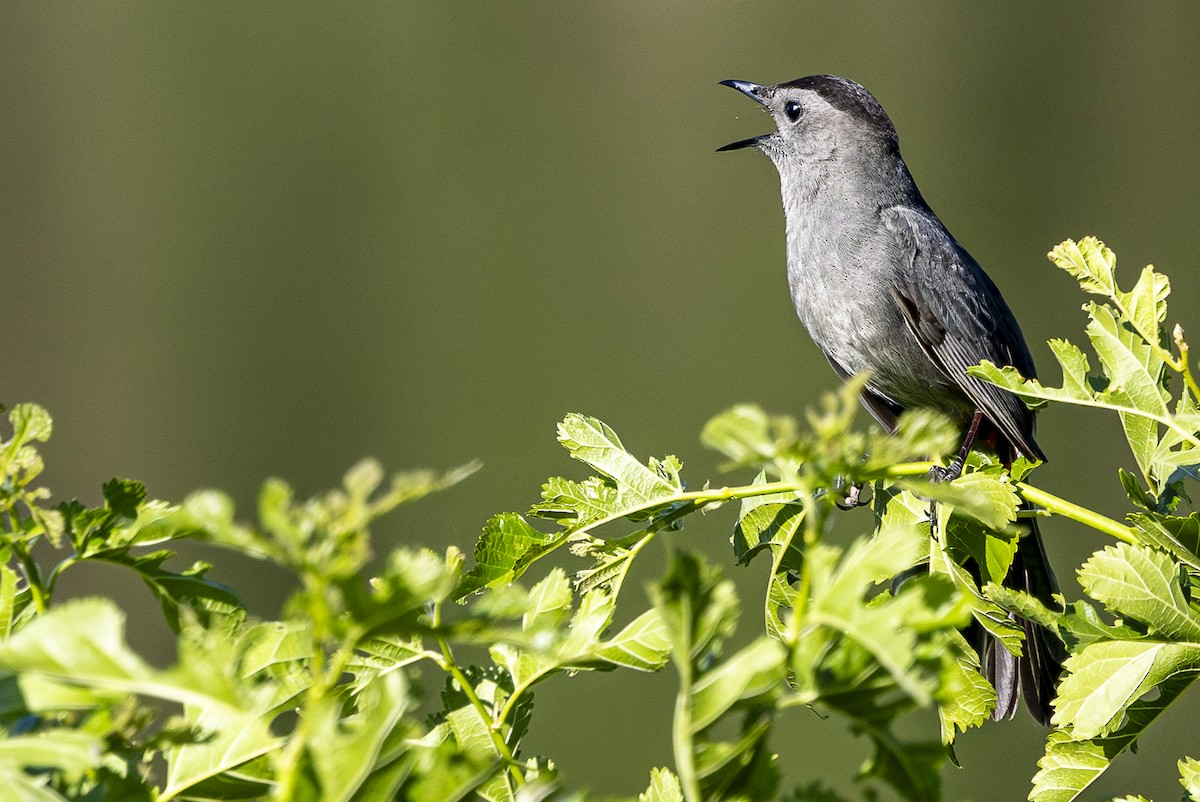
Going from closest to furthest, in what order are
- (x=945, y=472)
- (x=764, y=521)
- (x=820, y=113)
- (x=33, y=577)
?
(x=33, y=577), (x=764, y=521), (x=945, y=472), (x=820, y=113)

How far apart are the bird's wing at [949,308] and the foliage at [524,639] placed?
3.72ft

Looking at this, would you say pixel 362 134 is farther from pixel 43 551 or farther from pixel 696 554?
pixel 696 554

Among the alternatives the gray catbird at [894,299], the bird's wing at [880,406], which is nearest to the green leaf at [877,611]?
the gray catbird at [894,299]

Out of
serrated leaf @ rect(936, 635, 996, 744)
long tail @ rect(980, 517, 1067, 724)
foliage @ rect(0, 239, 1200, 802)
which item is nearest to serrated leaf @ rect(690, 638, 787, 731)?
foliage @ rect(0, 239, 1200, 802)

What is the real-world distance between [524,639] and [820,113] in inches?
74.0

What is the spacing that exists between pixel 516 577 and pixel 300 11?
331 inches

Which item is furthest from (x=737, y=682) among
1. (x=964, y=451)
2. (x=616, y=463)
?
(x=964, y=451)

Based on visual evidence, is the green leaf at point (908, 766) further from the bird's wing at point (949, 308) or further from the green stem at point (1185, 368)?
the bird's wing at point (949, 308)

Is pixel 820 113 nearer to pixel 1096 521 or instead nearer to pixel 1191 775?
pixel 1096 521

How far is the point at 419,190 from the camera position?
738cm

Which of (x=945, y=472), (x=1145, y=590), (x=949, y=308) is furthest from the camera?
(x=949, y=308)

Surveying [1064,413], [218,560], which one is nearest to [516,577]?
[218,560]

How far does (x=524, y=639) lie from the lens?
34 centimetres

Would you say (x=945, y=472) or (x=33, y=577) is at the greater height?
(x=33, y=577)
